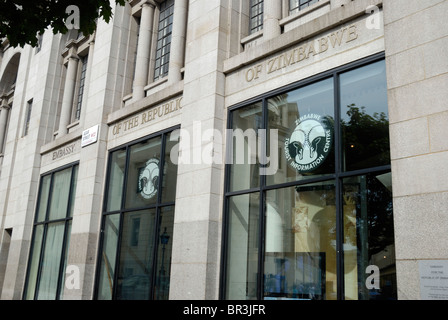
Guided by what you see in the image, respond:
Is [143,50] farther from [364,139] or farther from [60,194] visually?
[364,139]

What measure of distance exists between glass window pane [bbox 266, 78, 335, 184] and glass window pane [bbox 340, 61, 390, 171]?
1.13 ft

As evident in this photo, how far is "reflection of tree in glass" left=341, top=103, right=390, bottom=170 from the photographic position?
28.1ft

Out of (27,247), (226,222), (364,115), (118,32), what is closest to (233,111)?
(226,222)

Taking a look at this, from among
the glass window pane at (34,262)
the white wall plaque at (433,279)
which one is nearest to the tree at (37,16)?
the white wall plaque at (433,279)

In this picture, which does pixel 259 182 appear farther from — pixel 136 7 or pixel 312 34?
pixel 136 7

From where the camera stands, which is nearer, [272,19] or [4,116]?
[272,19]

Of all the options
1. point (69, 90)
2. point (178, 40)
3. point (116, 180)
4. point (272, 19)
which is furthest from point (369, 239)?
point (69, 90)

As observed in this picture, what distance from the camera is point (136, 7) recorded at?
17281mm

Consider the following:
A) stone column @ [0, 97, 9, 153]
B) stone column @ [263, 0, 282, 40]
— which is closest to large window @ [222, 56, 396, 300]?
stone column @ [263, 0, 282, 40]

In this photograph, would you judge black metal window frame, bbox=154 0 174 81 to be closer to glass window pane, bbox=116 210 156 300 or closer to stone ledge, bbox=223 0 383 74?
stone ledge, bbox=223 0 383 74

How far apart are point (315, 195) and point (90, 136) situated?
32.4 ft

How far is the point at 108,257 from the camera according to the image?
14.6 meters

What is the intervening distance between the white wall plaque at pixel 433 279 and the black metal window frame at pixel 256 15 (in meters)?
7.97

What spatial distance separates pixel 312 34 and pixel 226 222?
4.82 meters
